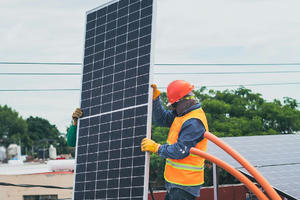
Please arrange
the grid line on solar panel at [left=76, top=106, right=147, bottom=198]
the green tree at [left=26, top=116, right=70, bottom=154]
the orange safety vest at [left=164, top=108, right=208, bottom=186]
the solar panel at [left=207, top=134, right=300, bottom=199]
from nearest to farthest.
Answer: the orange safety vest at [left=164, top=108, right=208, bottom=186]
the grid line on solar panel at [left=76, top=106, right=147, bottom=198]
the solar panel at [left=207, top=134, right=300, bottom=199]
the green tree at [left=26, top=116, right=70, bottom=154]

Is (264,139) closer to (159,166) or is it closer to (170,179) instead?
(170,179)

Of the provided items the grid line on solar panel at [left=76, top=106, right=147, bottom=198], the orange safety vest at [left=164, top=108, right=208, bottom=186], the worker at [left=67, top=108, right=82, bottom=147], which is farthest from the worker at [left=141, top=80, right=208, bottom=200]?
the worker at [left=67, top=108, right=82, bottom=147]

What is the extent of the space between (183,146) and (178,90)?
0.76 metres

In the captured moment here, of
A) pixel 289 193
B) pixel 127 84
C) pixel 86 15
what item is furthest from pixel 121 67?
pixel 289 193

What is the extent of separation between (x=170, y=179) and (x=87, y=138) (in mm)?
1723

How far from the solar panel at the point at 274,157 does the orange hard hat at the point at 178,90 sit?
9.06 feet

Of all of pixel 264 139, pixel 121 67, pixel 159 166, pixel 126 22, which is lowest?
pixel 159 166

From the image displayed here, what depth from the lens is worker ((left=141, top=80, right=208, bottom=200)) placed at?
5.14 m

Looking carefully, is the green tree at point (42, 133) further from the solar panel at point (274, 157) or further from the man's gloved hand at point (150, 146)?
the man's gloved hand at point (150, 146)

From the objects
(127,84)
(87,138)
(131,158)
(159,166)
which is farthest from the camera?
(159,166)

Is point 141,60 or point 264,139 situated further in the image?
point 264,139

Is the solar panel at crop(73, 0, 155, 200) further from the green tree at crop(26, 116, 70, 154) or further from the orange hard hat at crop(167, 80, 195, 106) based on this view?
the green tree at crop(26, 116, 70, 154)

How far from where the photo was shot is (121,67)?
246 inches

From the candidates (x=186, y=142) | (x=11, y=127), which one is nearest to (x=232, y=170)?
(x=186, y=142)
